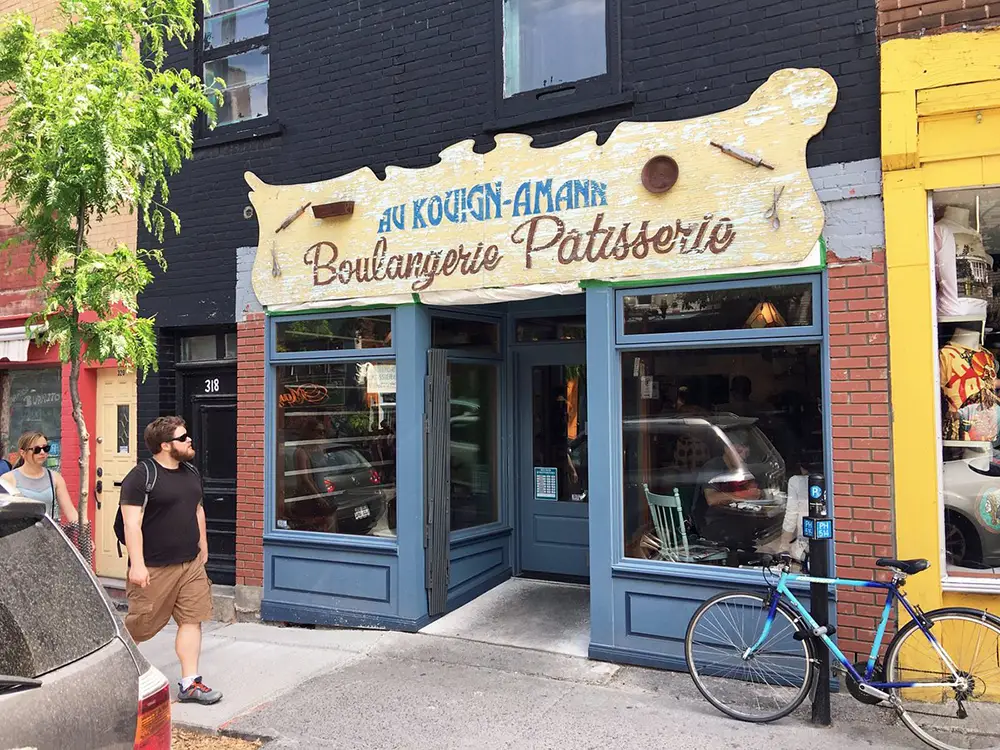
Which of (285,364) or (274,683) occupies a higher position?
(285,364)

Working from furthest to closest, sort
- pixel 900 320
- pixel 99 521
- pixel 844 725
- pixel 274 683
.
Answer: pixel 99 521
pixel 274 683
pixel 900 320
pixel 844 725

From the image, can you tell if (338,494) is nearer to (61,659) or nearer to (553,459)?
(553,459)

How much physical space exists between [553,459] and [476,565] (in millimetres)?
1197

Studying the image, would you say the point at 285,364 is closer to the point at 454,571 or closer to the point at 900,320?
the point at 454,571

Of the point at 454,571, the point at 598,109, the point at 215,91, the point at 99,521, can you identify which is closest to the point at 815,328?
the point at 598,109

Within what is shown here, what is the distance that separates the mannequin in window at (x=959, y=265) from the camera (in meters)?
4.96

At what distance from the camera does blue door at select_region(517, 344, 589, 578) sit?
281 inches

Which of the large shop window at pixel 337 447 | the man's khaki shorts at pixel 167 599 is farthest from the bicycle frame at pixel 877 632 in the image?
the man's khaki shorts at pixel 167 599

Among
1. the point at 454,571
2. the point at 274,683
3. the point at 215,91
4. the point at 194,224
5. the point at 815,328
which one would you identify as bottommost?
the point at 274,683

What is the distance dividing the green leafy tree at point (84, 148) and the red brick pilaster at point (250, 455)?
6.24 ft

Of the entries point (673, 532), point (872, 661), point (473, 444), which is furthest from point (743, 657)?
point (473, 444)

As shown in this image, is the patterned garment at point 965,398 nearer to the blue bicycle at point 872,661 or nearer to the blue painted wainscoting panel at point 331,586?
the blue bicycle at point 872,661

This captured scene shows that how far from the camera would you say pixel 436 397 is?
6.41 metres

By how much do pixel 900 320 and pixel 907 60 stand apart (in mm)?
1599
